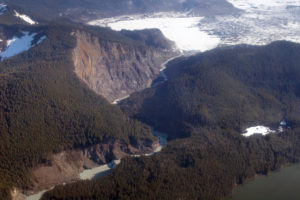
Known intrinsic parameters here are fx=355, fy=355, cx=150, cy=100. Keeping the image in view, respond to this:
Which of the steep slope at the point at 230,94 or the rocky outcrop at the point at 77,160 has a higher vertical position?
the steep slope at the point at 230,94

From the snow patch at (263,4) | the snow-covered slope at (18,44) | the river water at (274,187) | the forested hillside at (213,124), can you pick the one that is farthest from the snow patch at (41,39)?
the snow patch at (263,4)

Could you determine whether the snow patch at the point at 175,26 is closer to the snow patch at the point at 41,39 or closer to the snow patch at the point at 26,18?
the snow patch at the point at 26,18

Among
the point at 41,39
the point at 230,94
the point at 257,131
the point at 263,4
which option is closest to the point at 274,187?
the point at 257,131

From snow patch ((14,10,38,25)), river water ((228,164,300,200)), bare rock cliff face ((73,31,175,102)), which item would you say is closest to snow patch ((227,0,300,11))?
bare rock cliff face ((73,31,175,102))

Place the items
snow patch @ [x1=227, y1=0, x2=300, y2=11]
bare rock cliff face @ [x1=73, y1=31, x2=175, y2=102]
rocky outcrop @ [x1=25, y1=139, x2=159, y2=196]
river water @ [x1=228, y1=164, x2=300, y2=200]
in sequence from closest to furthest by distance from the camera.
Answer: river water @ [x1=228, y1=164, x2=300, y2=200]
rocky outcrop @ [x1=25, y1=139, x2=159, y2=196]
bare rock cliff face @ [x1=73, y1=31, x2=175, y2=102]
snow patch @ [x1=227, y1=0, x2=300, y2=11]

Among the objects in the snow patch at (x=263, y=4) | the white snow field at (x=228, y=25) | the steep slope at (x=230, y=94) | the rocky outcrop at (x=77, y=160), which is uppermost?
the snow patch at (x=263, y=4)

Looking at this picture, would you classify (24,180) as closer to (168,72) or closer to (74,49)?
(74,49)

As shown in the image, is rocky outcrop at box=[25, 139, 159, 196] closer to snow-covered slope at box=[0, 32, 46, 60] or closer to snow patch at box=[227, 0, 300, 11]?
snow-covered slope at box=[0, 32, 46, 60]
